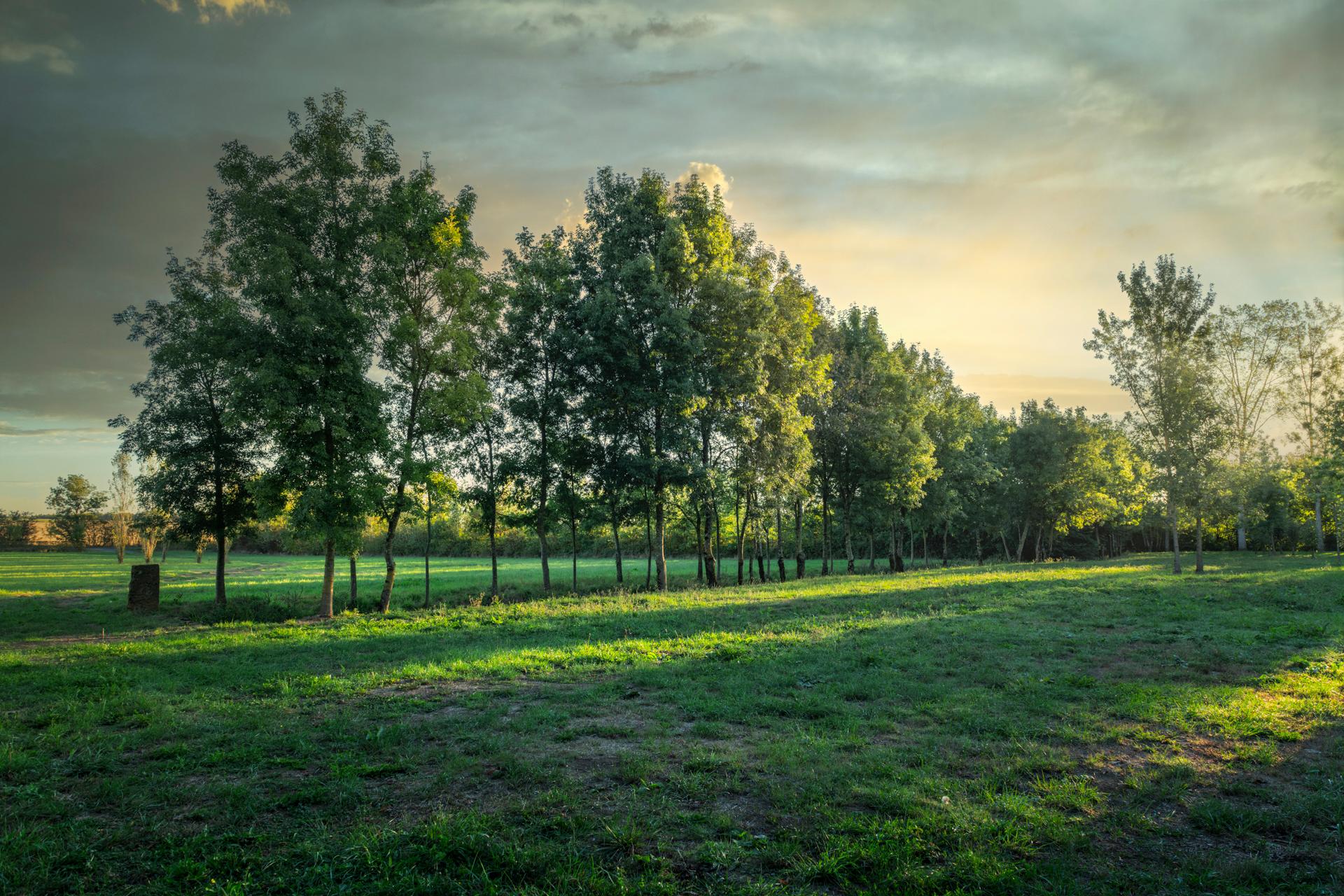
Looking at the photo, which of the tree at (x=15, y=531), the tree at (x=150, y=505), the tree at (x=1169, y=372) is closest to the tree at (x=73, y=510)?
the tree at (x=15, y=531)

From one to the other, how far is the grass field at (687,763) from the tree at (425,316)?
1179 cm

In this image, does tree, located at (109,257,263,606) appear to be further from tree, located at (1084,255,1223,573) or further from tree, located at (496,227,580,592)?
tree, located at (1084,255,1223,573)

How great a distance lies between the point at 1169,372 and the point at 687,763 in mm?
40732

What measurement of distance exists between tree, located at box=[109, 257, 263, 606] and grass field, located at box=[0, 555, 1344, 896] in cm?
1337

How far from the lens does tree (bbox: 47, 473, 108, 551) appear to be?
10650 cm

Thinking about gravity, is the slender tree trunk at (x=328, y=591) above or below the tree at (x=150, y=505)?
below

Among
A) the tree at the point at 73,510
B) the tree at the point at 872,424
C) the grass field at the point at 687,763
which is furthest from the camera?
the tree at the point at 73,510

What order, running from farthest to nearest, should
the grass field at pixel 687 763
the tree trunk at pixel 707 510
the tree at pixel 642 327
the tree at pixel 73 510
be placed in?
the tree at pixel 73 510
the tree trunk at pixel 707 510
the tree at pixel 642 327
the grass field at pixel 687 763

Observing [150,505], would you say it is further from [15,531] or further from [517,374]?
[15,531]

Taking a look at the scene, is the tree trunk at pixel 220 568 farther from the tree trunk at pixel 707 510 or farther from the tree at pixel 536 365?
the tree trunk at pixel 707 510

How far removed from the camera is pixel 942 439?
54.7 m

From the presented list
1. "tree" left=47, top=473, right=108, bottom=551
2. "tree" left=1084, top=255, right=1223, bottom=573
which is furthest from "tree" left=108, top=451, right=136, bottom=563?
"tree" left=1084, top=255, right=1223, bottom=573

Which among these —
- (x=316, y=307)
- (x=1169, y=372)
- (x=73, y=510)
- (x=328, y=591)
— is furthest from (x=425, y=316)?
(x=73, y=510)

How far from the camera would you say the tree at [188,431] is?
27.9 metres
